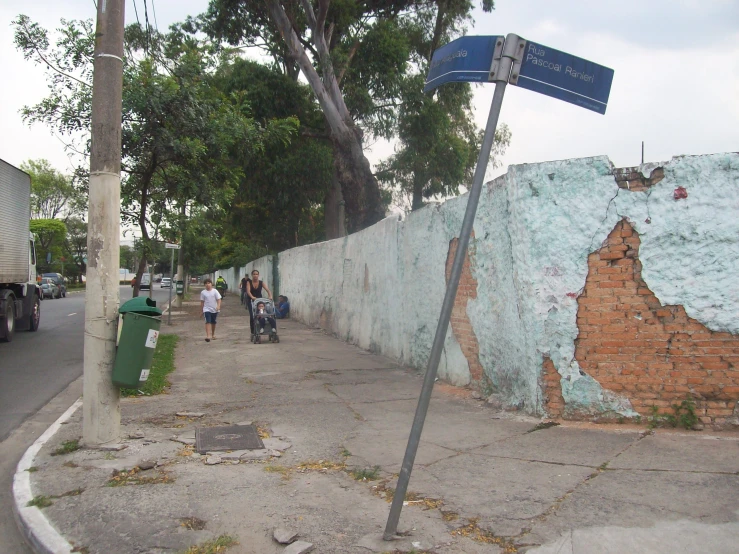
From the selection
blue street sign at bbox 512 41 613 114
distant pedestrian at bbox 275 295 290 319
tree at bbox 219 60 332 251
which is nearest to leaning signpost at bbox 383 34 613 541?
blue street sign at bbox 512 41 613 114

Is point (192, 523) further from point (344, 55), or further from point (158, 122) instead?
point (344, 55)

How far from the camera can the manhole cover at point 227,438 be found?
6074 millimetres

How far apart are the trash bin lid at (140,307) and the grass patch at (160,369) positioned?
678mm

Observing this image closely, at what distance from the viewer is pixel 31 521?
4391mm

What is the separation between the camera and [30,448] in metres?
6.16

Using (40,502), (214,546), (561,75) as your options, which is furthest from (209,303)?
(561,75)

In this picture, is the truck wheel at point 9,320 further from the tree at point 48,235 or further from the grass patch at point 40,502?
the tree at point 48,235

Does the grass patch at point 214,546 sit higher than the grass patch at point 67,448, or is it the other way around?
the grass patch at point 214,546

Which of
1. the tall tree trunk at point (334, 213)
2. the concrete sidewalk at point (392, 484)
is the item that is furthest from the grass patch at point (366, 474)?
the tall tree trunk at point (334, 213)

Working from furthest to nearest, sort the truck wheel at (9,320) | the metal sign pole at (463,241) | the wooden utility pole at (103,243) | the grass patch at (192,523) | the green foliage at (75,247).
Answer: the green foliage at (75,247) → the truck wheel at (9,320) → the wooden utility pole at (103,243) → the grass patch at (192,523) → the metal sign pole at (463,241)

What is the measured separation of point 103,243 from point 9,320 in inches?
Answer: 449

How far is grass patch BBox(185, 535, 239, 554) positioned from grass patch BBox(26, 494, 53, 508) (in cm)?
142

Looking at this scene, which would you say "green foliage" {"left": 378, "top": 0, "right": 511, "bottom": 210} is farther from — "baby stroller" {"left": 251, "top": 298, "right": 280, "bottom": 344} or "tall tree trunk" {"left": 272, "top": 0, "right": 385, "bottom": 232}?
"baby stroller" {"left": 251, "top": 298, "right": 280, "bottom": 344}

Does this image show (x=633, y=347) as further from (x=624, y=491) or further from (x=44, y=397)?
(x=44, y=397)
